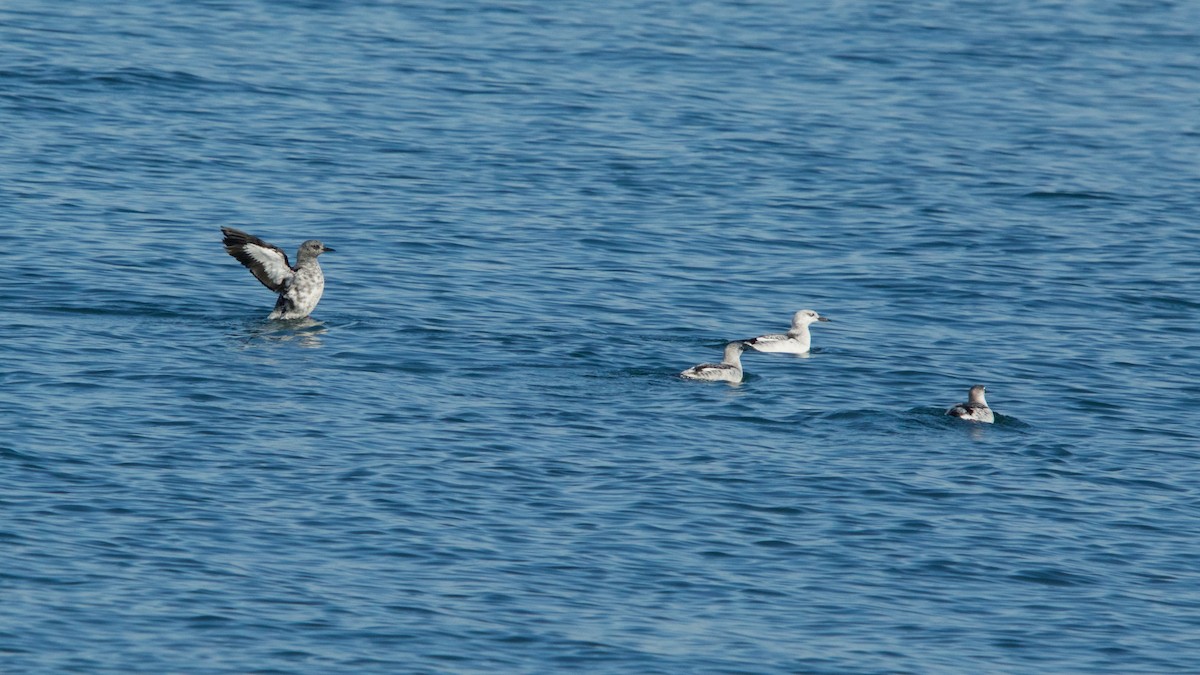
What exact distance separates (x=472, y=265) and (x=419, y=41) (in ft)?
62.8

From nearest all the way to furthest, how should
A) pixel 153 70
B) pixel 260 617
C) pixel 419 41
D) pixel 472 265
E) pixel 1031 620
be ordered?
pixel 260 617 < pixel 1031 620 < pixel 472 265 < pixel 153 70 < pixel 419 41

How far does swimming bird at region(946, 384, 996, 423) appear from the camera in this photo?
2042cm

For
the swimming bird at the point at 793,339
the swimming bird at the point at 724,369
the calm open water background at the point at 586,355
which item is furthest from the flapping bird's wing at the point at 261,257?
the swimming bird at the point at 793,339

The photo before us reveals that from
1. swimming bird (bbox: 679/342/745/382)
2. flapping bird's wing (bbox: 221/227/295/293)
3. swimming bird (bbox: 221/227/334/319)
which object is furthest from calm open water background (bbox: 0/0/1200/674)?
flapping bird's wing (bbox: 221/227/295/293)

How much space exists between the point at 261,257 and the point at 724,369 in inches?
247

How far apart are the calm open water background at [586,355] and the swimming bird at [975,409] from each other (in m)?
0.16

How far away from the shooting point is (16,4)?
46125 mm

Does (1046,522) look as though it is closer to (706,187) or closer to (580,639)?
(580,639)

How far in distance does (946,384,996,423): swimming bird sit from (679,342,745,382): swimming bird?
113 inches

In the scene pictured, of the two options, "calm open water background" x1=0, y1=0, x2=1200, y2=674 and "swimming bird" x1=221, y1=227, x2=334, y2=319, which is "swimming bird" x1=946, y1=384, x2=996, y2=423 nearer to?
"calm open water background" x1=0, y1=0, x2=1200, y2=674

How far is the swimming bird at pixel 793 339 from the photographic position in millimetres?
23719

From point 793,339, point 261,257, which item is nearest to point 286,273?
point 261,257

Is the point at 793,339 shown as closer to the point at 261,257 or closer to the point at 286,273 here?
the point at 286,273

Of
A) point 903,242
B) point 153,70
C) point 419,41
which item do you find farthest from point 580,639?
point 419,41
